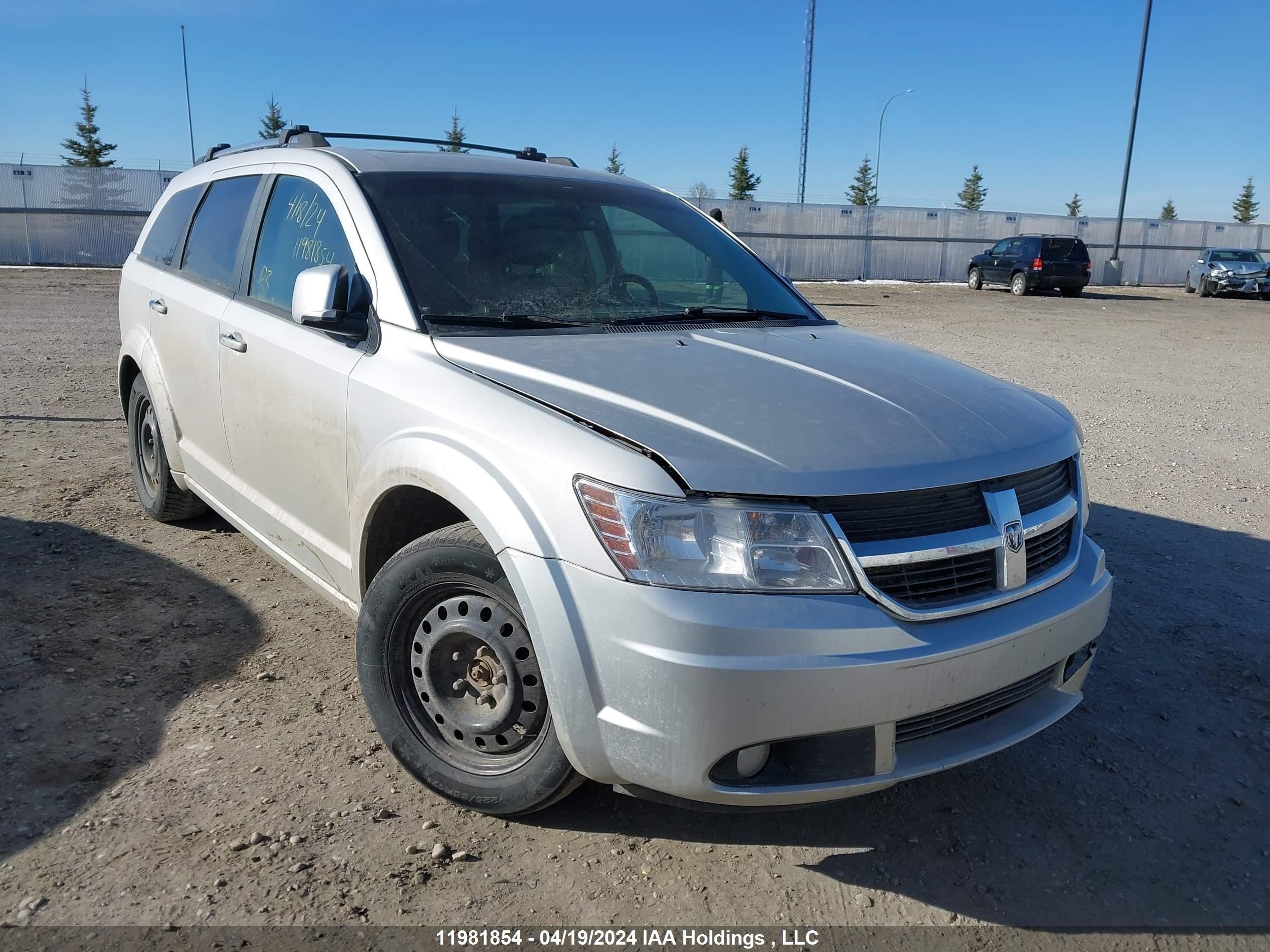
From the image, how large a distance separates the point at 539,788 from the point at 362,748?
2.79 ft

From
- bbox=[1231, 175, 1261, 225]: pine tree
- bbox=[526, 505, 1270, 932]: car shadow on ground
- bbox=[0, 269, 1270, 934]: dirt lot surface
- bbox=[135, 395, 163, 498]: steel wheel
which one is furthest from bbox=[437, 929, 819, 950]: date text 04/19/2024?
bbox=[1231, 175, 1261, 225]: pine tree

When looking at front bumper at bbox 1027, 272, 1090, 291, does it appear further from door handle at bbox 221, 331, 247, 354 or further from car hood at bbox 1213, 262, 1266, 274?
door handle at bbox 221, 331, 247, 354

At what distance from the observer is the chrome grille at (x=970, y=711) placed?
2402mm

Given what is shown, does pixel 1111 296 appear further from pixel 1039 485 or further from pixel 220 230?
pixel 1039 485

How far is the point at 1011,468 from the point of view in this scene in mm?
2572

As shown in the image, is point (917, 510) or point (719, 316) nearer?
point (917, 510)

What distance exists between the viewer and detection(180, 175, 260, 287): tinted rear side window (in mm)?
4117

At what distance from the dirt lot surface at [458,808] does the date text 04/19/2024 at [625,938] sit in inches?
1.8

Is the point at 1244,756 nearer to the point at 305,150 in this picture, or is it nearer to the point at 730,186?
the point at 305,150

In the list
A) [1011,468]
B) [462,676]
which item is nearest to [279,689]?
[462,676]

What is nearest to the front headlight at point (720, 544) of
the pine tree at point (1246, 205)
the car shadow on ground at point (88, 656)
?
the car shadow on ground at point (88, 656)

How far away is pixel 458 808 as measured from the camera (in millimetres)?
2846

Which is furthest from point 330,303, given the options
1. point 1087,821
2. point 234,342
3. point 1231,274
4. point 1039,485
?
point 1231,274

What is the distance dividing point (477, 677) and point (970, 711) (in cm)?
129
